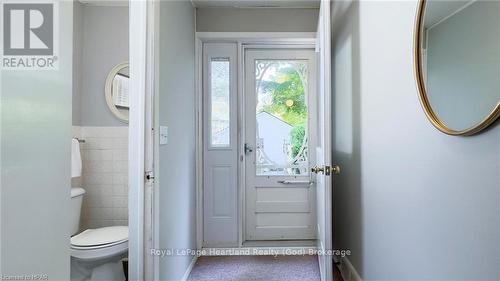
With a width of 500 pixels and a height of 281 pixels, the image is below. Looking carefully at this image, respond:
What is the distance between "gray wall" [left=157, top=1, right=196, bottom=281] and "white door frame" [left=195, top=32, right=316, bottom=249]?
106 millimetres

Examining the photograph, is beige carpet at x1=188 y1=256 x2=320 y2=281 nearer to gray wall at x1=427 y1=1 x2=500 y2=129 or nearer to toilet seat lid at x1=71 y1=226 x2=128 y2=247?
A: toilet seat lid at x1=71 y1=226 x2=128 y2=247

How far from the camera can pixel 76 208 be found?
2176mm

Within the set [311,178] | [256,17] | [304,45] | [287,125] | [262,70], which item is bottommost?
[311,178]

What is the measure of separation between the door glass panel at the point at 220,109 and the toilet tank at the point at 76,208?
121 centimetres

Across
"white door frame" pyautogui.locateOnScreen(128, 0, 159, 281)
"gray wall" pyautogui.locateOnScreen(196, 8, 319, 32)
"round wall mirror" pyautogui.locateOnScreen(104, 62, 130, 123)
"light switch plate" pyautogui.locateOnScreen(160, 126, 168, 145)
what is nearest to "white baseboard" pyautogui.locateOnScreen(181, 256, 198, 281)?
"white door frame" pyautogui.locateOnScreen(128, 0, 159, 281)

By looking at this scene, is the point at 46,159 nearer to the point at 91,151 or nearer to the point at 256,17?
the point at 91,151

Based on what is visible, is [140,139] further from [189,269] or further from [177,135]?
[189,269]

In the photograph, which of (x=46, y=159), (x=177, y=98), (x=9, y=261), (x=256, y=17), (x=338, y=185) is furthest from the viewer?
(x=256, y=17)

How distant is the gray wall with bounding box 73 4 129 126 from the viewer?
2406mm

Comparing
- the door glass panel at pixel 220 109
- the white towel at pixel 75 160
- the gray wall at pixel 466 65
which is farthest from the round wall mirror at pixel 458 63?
the white towel at pixel 75 160

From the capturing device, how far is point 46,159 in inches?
32.8

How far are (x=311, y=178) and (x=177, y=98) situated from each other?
5.20 ft

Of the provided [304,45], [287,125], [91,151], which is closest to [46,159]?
[91,151]

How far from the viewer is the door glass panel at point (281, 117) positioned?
2855 mm
